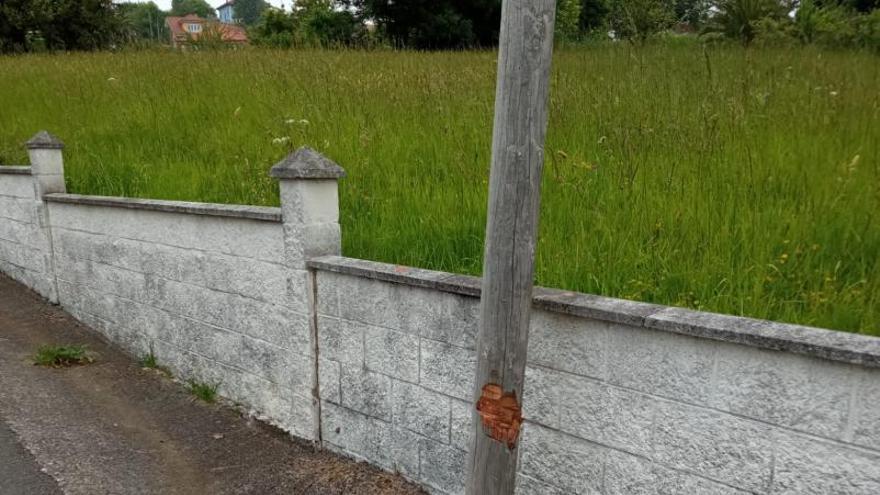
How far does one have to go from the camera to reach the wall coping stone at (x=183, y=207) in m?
4.22

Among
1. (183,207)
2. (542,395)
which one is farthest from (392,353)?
(183,207)

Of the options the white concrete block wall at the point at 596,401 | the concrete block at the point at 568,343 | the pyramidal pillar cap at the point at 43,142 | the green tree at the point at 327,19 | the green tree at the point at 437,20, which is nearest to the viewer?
the white concrete block wall at the point at 596,401

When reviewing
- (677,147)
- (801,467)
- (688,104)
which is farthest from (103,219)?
(801,467)

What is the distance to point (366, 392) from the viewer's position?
3.86m

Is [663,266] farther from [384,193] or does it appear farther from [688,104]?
[688,104]

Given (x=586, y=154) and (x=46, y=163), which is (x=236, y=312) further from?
(x=46, y=163)

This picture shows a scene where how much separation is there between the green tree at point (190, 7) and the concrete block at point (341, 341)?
113 metres

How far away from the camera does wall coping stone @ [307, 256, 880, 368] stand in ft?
6.71

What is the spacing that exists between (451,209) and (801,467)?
2.63 meters

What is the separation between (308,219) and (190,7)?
5030 inches

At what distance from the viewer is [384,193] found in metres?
5.00

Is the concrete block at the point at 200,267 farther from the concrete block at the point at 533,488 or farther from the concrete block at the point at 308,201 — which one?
the concrete block at the point at 533,488

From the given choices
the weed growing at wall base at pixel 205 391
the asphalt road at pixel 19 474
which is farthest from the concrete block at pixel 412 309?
the asphalt road at pixel 19 474

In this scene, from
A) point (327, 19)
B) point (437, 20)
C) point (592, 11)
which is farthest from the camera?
point (592, 11)
